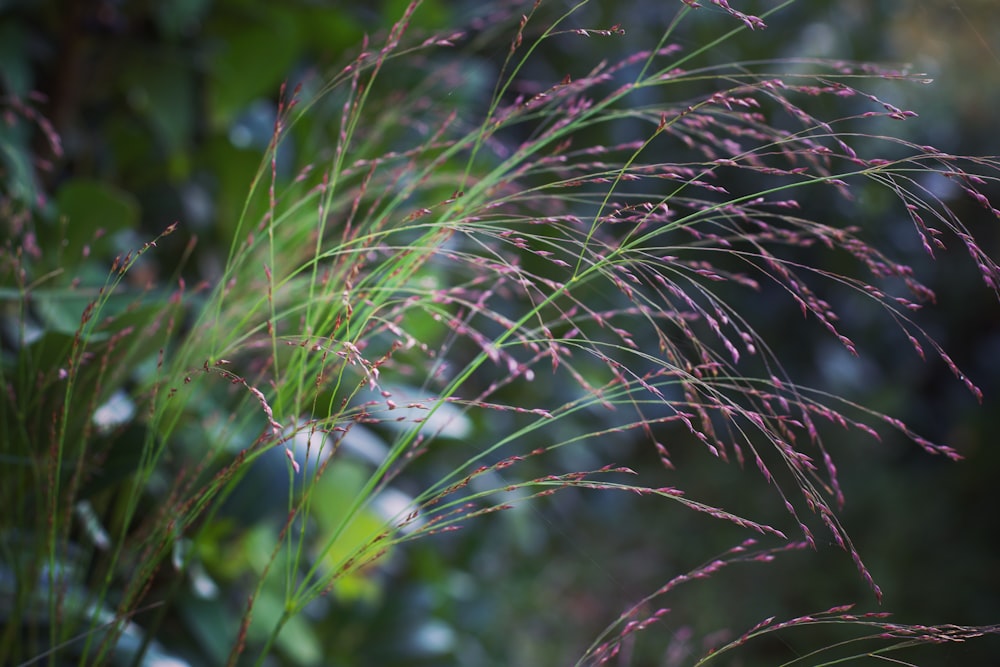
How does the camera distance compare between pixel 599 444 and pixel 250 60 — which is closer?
pixel 250 60

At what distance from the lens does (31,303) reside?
941 millimetres

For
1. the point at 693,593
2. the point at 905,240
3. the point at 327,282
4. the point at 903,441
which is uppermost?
the point at 327,282

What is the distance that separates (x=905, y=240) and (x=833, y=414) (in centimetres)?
239

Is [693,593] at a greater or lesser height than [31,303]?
lesser

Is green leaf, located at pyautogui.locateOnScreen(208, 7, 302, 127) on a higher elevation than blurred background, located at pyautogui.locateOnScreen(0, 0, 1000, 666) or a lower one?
higher

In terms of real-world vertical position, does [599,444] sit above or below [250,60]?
below

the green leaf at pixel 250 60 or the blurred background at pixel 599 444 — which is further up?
the green leaf at pixel 250 60

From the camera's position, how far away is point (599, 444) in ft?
6.72

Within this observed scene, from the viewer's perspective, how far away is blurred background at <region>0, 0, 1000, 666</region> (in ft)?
3.71

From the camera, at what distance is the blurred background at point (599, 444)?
1.13 m

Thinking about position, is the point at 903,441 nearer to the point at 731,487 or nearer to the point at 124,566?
the point at 731,487

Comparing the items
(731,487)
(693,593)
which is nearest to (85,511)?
(693,593)

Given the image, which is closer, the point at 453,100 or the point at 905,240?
the point at 453,100

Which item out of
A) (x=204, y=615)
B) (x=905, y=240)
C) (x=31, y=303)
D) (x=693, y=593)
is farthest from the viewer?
(x=693, y=593)
